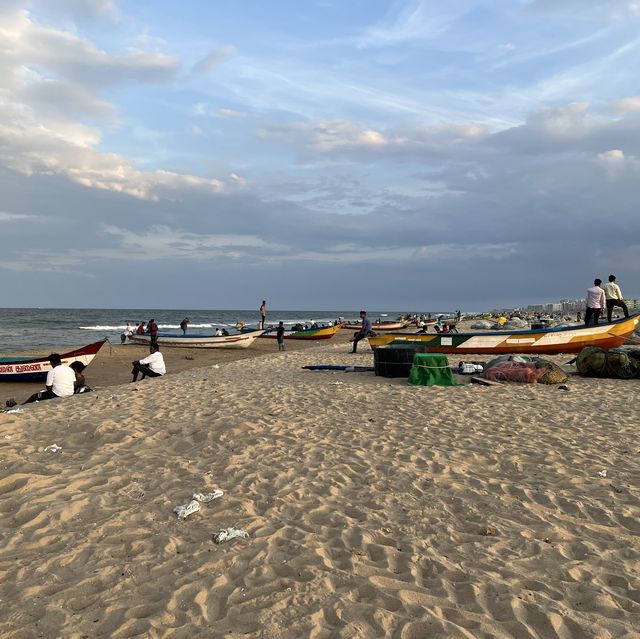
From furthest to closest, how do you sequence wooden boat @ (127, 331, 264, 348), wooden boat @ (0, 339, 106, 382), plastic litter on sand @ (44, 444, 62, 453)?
1. wooden boat @ (127, 331, 264, 348)
2. wooden boat @ (0, 339, 106, 382)
3. plastic litter on sand @ (44, 444, 62, 453)

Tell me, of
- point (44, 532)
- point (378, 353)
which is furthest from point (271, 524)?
point (378, 353)

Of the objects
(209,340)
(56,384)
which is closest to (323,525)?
(56,384)

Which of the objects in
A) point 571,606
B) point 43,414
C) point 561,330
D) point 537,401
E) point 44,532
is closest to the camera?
point 571,606

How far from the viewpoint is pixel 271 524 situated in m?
4.36

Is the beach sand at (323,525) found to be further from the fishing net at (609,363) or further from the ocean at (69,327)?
the ocean at (69,327)

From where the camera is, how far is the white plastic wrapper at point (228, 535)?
4070 millimetres

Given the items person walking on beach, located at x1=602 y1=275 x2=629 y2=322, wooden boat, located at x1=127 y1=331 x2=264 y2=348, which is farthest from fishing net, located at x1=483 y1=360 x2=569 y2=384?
wooden boat, located at x1=127 y1=331 x2=264 y2=348

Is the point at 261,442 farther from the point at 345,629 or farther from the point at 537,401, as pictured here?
the point at 537,401

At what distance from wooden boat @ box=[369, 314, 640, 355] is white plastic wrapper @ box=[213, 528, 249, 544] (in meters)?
12.7

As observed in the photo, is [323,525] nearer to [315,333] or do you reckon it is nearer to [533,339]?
[533,339]

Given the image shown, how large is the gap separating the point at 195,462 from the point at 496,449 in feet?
12.7

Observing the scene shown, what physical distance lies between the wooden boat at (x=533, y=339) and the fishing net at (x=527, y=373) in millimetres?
4532

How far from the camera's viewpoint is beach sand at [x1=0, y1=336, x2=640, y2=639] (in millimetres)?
3096

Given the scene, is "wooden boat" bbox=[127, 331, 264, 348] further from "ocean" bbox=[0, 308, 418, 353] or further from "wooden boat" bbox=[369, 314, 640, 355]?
"wooden boat" bbox=[369, 314, 640, 355]
